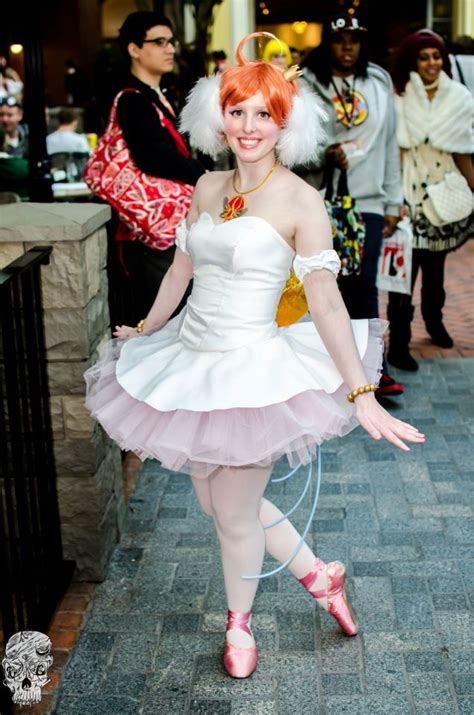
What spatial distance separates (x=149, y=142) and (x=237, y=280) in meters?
1.67

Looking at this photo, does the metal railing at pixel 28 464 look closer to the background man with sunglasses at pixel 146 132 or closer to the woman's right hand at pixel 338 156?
the background man with sunglasses at pixel 146 132

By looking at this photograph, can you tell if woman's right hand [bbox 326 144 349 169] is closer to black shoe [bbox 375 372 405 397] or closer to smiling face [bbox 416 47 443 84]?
smiling face [bbox 416 47 443 84]

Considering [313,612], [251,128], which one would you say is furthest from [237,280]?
[313,612]

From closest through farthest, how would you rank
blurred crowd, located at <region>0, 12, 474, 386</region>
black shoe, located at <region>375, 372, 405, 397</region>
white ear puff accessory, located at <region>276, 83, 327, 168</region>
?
white ear puff accessory, located at <region>276, 83, 327, 168</region> → blurred crowd, located at <region>0, 12, 474, 386</region> → black shoe, located at <region>375, 372, 405, 397</region>

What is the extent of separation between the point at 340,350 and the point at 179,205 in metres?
1.88

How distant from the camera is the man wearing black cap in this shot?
5152 millimetres

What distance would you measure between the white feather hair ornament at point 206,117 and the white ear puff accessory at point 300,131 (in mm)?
197

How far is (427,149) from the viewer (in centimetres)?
605

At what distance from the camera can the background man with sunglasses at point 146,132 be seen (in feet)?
14.0

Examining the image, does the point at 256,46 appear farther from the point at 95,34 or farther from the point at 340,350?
the point at 95,34

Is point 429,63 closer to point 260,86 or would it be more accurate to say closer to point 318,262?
point 260,86

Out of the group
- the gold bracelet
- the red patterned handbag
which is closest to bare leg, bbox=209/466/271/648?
the gold bracelet

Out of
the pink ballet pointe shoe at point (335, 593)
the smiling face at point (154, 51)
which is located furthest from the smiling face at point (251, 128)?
the smiling face at point (154, 51)

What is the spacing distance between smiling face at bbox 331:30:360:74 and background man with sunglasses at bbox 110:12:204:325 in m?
1.08
